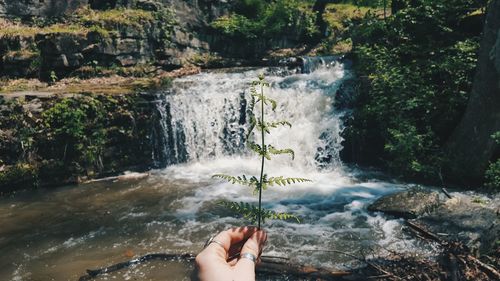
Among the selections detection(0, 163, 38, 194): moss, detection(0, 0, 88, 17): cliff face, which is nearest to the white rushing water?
detection(0, 163, 38, 194): moss

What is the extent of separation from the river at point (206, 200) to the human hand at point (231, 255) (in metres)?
3.94

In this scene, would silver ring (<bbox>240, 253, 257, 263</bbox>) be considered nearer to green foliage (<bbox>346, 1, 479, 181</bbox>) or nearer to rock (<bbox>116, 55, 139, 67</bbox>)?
green foliage (<bbox>346, 1, 479, 181</bbox>)

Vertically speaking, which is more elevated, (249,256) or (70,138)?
(249,256)

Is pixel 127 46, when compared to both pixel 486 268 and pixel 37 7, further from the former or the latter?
pixel 486 268

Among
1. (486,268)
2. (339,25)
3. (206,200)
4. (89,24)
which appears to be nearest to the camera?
(486,268)

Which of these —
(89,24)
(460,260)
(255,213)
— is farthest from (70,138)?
(460,260)

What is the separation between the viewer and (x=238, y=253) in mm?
2439

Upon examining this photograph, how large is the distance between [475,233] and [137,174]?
9.40 metres

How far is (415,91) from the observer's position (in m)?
10.9

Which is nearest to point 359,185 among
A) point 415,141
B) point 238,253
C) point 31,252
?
point 415,141

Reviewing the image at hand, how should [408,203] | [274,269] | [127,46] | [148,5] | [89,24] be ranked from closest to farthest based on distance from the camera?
[274,269] < [408,203] < [89,24] < [127,46] < [148,5]

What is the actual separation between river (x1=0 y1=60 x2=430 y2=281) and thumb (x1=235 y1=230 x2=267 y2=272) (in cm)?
393

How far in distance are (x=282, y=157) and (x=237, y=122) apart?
2.04 meters

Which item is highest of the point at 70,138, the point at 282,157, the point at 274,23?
the point at 274,23
